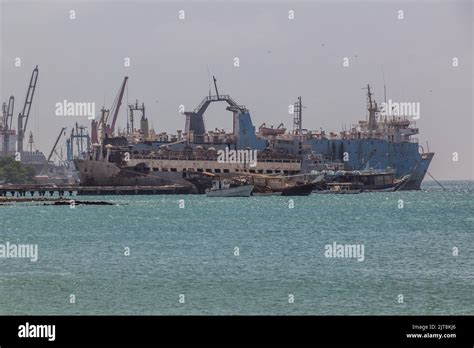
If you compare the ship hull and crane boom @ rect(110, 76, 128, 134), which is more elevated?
crane boom @ rect(110, 76, 128, 134)

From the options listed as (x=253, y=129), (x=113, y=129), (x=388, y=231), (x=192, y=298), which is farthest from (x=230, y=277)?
(x=113, y=129)

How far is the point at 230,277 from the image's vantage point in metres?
38.1


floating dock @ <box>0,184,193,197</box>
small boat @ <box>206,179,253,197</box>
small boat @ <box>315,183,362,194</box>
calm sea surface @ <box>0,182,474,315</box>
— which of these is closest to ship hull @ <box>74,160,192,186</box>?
floating dock @ <box>0,184,193,197</box>

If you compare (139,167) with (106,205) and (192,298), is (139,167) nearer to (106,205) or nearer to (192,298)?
(106,205)

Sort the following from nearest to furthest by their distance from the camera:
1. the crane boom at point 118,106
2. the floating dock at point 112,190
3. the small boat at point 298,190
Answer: the small boat at point 298,190
the floating dock at point 112,190
the crane boom at point 118,106

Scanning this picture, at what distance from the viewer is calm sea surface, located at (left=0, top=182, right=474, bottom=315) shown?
32.0m

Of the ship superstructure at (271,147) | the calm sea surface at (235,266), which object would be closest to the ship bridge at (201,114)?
the ship superstructure at (271,147)

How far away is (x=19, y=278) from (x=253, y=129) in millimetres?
110753

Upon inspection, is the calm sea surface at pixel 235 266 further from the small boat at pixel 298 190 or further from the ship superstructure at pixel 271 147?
the ship superstructure at pixel 271 147

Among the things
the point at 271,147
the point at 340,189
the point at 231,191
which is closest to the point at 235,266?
the point at 231,191

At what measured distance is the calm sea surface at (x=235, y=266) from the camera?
3200 centimetres

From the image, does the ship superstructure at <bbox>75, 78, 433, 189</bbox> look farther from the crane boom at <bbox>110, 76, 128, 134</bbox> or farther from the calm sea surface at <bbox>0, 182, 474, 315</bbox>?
the calm sea surface at <bbox>0, 182, 474, 315</bbox>

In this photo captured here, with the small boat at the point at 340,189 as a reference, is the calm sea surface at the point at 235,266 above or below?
above

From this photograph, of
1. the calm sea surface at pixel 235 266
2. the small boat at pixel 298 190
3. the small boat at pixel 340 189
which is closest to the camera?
the calm sea surface at pixel 235 266
